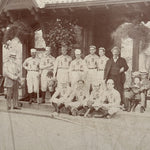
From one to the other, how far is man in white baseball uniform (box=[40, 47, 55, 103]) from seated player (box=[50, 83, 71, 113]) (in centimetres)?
A: 15

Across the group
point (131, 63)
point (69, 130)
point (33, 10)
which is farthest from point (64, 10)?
point (69, 130)

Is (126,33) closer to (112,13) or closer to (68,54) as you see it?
(112,13)

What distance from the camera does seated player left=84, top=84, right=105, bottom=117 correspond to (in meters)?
2.76

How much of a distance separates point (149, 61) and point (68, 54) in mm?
795

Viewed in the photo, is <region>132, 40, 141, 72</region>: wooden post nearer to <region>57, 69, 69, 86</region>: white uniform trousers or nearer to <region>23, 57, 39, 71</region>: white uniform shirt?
<region>57, 69, 69, 86</region>: white uniform trousers

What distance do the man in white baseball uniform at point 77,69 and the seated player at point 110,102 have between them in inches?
9.1

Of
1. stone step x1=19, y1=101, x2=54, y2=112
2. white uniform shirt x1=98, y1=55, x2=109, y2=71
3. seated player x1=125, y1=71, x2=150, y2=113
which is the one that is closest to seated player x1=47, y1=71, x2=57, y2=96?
stone step x1=19, y1=101, x2=54, y2=112

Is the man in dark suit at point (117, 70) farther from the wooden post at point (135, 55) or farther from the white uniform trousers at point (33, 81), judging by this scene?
the white uniform trousers at point (33, 81)

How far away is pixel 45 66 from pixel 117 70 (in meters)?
0.74

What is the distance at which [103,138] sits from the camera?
2586 mm

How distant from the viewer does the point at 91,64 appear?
283 centimetres

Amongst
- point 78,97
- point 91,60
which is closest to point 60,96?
point 78,97

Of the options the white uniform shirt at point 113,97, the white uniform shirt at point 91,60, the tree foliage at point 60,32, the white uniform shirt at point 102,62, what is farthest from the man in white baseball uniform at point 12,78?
the white uniform shirt at point 113,97

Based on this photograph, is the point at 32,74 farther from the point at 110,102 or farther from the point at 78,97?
the point at 110,102
